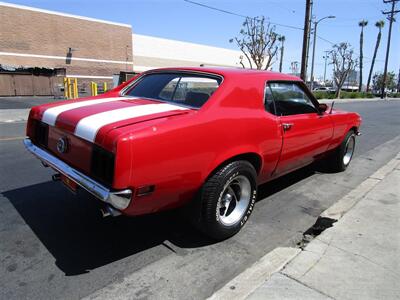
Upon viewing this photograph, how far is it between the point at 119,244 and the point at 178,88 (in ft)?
5.69

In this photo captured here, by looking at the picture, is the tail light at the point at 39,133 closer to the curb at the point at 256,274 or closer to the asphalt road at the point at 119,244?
the asphalt road at the point at 119,244

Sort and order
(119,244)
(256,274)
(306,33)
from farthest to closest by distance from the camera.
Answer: (306,33) → (119,244) → (256,274)

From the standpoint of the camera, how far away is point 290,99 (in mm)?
4418

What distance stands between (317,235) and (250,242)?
2.37ft

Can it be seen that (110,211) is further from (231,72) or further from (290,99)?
(290,99)

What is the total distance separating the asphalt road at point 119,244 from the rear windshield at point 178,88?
4.36 feet

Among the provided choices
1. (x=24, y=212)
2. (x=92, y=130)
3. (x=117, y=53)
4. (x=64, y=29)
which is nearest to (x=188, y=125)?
(x=92, y=130)

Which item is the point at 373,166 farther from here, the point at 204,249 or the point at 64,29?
the point at 64,29

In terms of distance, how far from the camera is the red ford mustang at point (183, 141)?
8.51 feet

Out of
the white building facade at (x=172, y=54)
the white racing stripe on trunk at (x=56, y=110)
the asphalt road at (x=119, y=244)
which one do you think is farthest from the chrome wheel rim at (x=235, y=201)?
the white building facade at (x=172, y=54)

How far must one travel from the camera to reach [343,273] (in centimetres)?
281

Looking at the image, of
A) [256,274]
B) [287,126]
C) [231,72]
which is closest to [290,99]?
[287,126]

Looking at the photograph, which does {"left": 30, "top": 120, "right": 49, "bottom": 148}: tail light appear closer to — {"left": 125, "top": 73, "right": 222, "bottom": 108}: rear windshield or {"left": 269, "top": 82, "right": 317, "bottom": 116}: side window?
{"left": 125, "top": 73, "right": 222, "bottom": 108}: rear windshield

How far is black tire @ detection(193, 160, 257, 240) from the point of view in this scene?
306 centimetres
